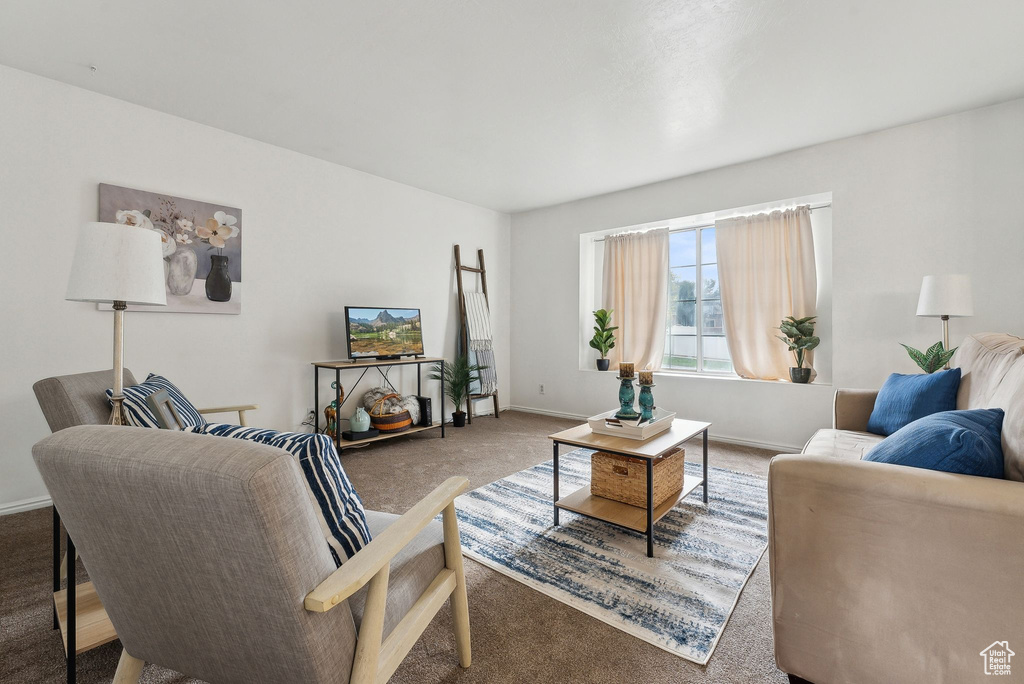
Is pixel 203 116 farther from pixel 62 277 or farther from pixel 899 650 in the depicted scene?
pixel 899 650

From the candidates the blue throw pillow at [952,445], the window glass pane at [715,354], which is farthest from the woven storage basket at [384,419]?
the blue throw pillow at [952,445]

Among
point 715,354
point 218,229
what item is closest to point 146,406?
point 218,229

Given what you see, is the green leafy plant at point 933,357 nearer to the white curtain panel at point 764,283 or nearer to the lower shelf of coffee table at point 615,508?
the white curtain panel at point 764,283

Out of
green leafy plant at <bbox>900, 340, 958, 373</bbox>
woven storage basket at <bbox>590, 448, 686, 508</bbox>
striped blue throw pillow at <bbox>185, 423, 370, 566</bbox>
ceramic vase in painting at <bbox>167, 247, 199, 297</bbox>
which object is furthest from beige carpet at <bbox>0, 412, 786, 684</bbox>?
green leafy plant at <bbox>900, 340, 958, 373</bbox>

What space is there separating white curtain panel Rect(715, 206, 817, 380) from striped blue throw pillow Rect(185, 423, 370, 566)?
161 inches

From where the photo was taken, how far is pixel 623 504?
2.28m

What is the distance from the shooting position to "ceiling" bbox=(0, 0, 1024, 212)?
2117 mm

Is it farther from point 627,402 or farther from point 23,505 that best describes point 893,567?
point 23,505

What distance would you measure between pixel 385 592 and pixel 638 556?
148cm

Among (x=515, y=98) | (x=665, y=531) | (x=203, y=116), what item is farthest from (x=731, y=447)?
(x=203, y=116)

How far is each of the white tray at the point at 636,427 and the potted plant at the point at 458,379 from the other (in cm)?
251

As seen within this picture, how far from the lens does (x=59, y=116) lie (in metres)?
2.67

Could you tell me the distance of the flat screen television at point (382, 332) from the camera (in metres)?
3.88

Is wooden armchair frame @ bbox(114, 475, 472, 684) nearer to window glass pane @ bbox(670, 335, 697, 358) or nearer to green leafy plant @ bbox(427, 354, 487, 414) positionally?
green leafy plant @ bbox(427, 354, 487, 414)
